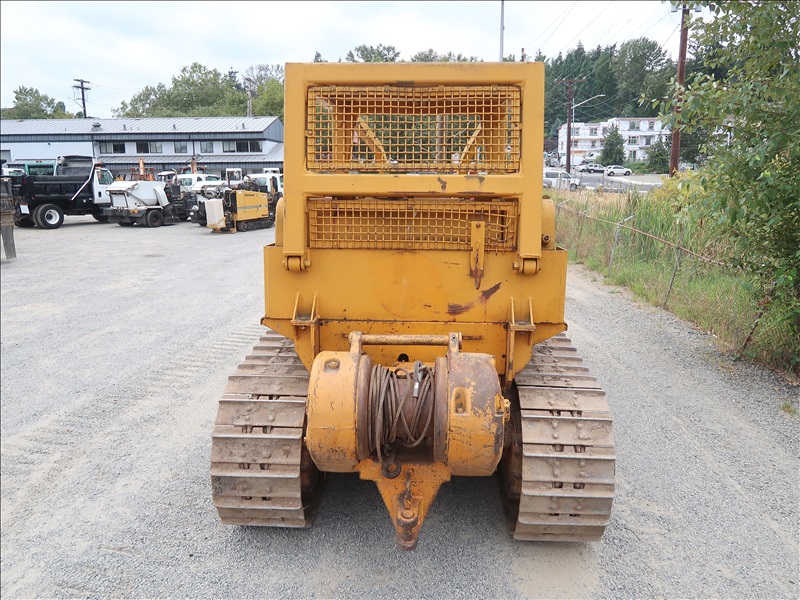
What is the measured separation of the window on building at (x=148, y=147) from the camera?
152 feet

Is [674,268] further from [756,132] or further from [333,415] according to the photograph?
[333,415]

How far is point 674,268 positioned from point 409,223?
23.1ft

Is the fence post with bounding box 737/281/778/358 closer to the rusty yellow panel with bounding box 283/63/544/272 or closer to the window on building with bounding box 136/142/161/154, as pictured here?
the rusty yellow panel with bounding box 283/63/544/272

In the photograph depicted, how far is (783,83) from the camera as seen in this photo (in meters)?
5.20

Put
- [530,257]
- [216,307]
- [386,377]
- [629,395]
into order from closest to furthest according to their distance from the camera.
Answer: [386,377] < [530,257] < [629,395] < [216,307]

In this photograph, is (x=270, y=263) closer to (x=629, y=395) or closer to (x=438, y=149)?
(x=438, y=149)

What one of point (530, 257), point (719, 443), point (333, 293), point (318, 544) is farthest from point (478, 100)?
point (719, 443)

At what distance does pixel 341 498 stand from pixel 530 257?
1981 mm

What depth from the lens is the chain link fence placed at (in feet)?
20.8

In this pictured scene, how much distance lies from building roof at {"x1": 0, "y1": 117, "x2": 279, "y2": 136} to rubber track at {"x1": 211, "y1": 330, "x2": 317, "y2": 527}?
4373 cm

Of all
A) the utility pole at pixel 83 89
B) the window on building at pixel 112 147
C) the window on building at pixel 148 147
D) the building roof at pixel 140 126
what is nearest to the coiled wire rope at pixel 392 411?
the building roof at pixel 140 126

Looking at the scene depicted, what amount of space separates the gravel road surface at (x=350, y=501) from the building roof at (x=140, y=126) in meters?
41.1

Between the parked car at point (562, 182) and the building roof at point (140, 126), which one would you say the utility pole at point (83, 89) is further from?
the parked car at point (562, 182)

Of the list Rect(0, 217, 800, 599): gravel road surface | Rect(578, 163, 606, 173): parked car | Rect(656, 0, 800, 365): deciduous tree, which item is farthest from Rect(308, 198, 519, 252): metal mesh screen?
Rect(578, 163, 606, 173): parked car
